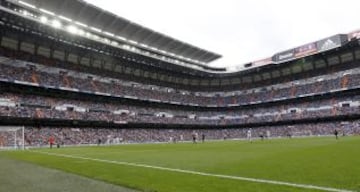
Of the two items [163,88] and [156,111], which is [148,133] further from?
[163,88]

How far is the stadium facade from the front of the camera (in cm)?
5362

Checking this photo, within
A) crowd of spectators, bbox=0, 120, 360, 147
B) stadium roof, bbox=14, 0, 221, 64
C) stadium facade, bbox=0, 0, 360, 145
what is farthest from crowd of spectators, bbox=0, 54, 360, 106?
stadium roof, bbox=14, 0, 221, 64

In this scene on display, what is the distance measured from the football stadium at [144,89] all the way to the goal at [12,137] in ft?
0.49

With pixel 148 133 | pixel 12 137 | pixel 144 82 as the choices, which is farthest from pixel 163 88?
pixel 12 137

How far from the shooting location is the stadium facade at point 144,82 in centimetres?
5362

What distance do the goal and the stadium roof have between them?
69.9ft

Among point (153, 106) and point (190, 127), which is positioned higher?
point (153, 106)

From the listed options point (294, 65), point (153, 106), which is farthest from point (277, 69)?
point (153, 106)

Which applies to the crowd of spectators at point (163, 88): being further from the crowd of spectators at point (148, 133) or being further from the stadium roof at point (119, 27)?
the stadium roof at point (119, 27)

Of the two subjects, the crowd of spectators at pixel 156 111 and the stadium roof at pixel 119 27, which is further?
the stadium roof at pixel 119 27

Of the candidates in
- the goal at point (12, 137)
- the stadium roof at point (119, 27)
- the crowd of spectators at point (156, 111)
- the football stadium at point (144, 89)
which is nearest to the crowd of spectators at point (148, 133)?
the goal at point (12, 137)

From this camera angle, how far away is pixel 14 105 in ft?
165

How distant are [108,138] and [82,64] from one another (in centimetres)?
1606

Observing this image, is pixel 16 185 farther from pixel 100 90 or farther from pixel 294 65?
pixel 294 65
